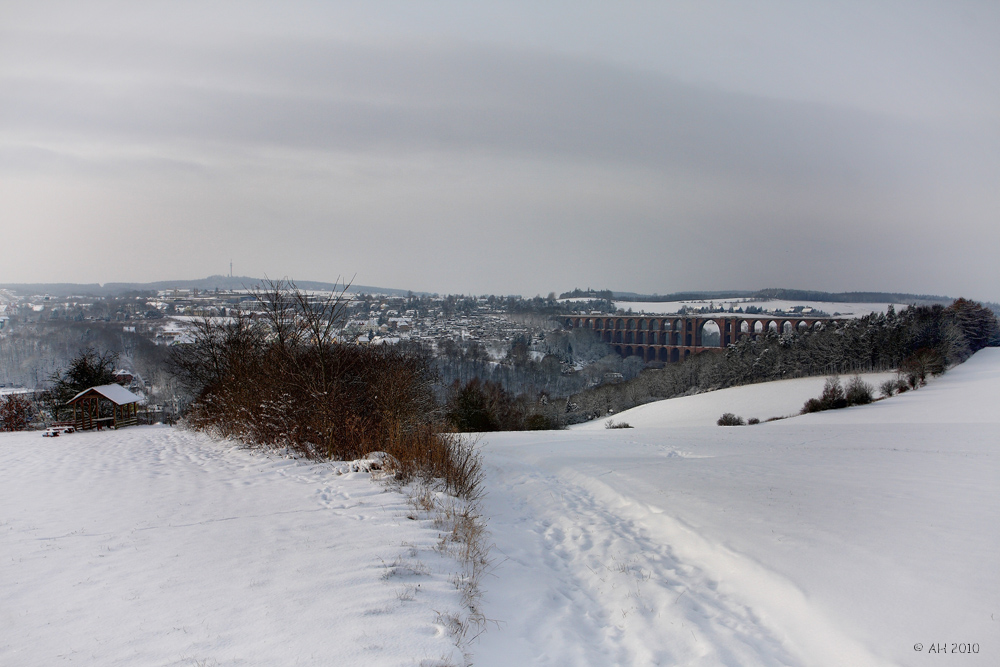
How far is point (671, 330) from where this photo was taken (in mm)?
104000

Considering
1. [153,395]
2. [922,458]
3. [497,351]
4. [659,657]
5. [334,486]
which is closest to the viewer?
[659,657]

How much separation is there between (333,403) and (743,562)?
296 inches

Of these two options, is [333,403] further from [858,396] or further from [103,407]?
[858,396]

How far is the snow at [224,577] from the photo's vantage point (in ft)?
10.1

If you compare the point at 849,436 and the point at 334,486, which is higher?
the point at 334,486

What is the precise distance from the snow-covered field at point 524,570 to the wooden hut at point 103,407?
16157 mm

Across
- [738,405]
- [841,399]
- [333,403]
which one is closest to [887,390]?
[841,399]

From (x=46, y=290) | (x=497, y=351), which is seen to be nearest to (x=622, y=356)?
(x=497, y=351)

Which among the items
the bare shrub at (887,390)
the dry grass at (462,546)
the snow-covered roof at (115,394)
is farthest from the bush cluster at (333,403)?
the bare shrub at (887,390)

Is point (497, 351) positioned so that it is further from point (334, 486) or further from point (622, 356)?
point (334, 486)

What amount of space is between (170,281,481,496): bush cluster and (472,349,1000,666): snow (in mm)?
1191

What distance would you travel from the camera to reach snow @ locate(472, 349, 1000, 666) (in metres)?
3.67

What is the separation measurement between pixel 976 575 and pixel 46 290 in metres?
84.9

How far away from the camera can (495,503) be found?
7.34 meters
